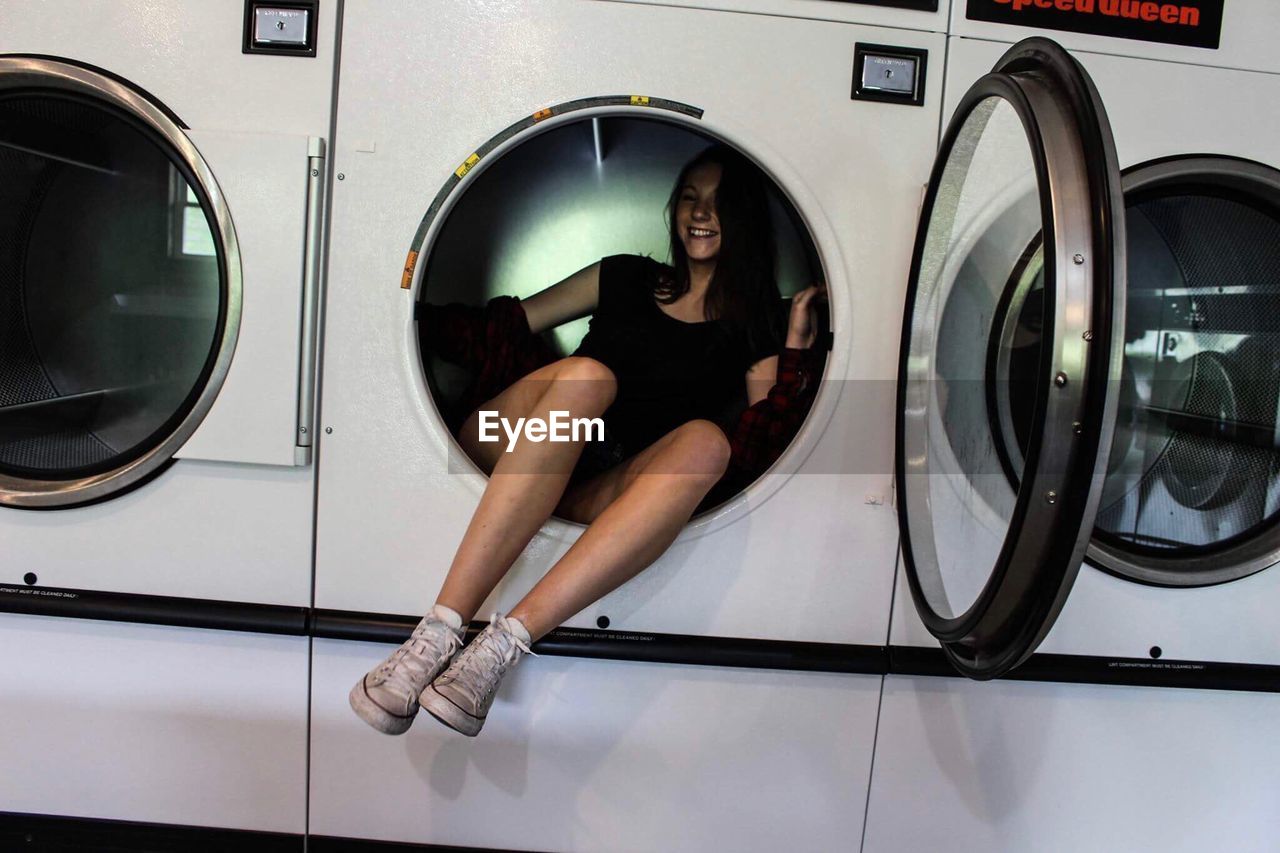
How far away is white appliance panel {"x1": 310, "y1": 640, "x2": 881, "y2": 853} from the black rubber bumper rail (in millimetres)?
36

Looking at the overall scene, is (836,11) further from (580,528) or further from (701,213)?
(580,528)

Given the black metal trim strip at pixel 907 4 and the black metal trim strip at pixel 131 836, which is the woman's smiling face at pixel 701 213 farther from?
the black metal trim strip at pixel 131 836

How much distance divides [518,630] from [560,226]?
2.58ft

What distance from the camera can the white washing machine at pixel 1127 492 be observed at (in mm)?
1339

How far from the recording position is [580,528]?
1.41 metres

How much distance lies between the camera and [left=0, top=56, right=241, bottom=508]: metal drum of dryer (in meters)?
1.42

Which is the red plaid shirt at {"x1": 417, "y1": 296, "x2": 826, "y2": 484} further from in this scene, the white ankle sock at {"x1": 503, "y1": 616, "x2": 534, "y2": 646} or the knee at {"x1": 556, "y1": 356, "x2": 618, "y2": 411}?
the white ankle sock at {"x1": 503, "y1": 616, "x2": 534, "y2": 646}

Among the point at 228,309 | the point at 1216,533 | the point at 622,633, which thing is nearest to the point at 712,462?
the point at 622,633

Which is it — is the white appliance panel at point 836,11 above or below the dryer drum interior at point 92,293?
above

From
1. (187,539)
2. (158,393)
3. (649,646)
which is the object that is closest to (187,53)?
(158,393)

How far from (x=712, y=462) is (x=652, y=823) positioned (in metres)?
0.67

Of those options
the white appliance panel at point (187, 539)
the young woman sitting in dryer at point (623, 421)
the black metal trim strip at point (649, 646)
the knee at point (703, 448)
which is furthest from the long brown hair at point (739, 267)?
the white appliance panel at point (187, 539)

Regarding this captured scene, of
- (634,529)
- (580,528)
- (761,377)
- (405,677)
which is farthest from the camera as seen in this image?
(761,377)

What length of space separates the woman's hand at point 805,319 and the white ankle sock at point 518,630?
0.66 metres
